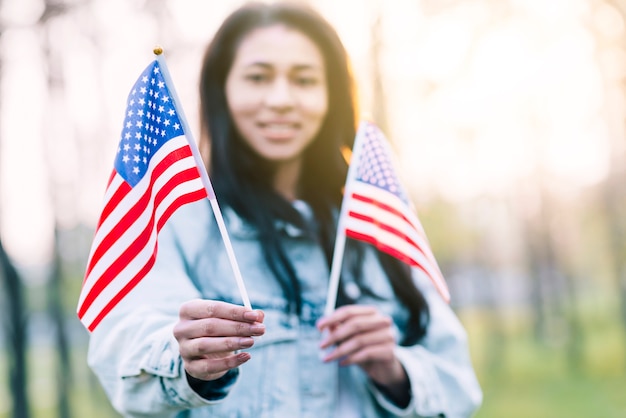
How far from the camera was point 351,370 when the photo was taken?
205 centimetres

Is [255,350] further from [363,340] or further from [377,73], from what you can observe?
[377,73]

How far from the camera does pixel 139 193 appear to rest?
1889 mm

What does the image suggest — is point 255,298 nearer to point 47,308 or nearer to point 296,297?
point 296,297

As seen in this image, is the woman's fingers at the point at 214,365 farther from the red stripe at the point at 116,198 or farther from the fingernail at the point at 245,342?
the red stripe at the point at 116,198

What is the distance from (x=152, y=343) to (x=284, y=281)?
1.34 feet

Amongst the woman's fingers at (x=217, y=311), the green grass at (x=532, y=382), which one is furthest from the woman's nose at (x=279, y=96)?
the green grass at (x=532, y=382)

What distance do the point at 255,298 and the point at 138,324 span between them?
0.32 metres

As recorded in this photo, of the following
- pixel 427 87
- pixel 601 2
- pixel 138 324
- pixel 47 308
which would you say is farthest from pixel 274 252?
pixel 601 2

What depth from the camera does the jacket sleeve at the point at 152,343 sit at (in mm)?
1729

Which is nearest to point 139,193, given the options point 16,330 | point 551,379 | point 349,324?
point 349,324

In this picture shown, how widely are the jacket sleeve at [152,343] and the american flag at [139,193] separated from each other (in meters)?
0.08

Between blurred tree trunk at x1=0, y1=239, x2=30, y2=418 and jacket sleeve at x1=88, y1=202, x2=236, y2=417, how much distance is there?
211 inches

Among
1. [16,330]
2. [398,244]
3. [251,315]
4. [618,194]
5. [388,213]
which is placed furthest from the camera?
[618,194]

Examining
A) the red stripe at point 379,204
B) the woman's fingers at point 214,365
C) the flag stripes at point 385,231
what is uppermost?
the red stripe at point 379,204
